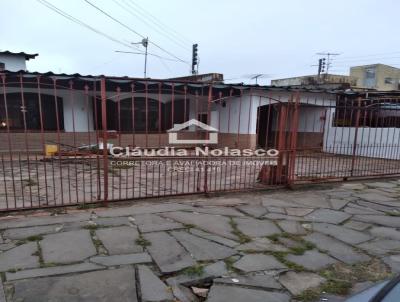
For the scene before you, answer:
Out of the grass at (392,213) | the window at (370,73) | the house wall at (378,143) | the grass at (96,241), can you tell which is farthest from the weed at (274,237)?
the window at (370,73)

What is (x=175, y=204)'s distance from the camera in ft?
17.4

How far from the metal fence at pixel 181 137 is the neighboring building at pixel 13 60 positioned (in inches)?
142

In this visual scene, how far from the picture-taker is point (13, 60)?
14.4 m

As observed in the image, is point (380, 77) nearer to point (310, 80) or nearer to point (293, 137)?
point (310, 80)

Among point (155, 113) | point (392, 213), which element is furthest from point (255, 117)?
point (392, 213)

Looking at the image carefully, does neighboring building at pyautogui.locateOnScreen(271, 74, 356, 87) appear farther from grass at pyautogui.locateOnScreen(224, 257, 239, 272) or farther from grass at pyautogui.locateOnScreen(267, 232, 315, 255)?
grass at pyautogui.locateOnScreen(224, 257, 239, 272)

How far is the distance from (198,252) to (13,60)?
48.7ft

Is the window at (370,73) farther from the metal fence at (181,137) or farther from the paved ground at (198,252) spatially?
the paved ground at (198,252)

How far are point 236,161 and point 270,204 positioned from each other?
4.33 metres

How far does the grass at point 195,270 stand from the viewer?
9.93 feet

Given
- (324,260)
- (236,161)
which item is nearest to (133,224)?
(324,260)

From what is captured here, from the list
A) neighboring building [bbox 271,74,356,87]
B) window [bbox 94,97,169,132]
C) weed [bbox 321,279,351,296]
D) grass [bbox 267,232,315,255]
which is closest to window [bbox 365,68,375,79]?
neighboring building [bbox 271,74,356,87]

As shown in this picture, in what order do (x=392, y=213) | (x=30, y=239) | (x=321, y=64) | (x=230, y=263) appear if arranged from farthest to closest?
(x=321, y=64), (x=392, y=213), (x=30, y=239), (x=230, y=263)

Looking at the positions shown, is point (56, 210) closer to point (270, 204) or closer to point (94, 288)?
point (94, 288)
